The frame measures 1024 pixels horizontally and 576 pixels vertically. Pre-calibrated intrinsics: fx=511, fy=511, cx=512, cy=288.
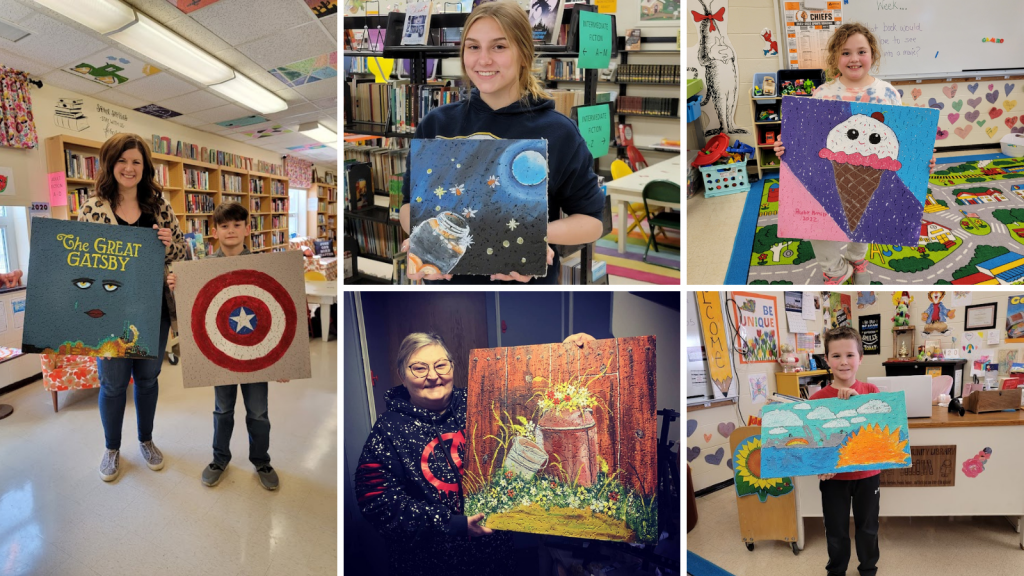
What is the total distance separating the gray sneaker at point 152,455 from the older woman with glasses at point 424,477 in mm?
1378

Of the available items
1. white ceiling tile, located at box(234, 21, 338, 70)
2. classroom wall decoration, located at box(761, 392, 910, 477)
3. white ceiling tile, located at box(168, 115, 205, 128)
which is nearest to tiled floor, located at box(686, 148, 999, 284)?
classroom wall decoration, located at box(761, 392, 910, 477)

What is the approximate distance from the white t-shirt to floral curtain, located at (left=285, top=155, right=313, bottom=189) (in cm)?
830

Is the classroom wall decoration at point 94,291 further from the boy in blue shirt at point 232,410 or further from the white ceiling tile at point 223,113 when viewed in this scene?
the white ceiling tile at point 223,113

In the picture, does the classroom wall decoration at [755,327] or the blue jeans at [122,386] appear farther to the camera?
the blue jeans at [122,386]

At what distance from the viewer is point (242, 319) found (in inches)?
73.7

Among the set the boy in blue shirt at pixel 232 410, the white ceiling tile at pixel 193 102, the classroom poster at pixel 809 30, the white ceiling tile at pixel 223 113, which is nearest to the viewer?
→ the boy in blue shirt at pixel 232 410

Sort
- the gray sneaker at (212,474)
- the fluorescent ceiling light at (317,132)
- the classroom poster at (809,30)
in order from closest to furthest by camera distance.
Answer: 1. the gray sneaker at (212,474)
2. the classroom poster at (809,30)
3. the fluorescent ceiling light at (317,132)

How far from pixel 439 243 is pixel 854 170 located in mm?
1309

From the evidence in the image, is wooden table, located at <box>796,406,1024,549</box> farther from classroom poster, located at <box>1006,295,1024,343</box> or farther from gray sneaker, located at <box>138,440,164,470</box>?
gray sneaker, located at <box>138,440,164,470</box>

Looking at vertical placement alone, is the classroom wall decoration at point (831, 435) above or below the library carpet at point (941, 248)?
below

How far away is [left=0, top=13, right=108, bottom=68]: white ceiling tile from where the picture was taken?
327cm

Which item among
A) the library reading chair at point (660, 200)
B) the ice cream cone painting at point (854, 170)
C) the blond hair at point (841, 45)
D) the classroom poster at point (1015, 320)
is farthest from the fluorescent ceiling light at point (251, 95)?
the classroom poster at point (1015, 320)

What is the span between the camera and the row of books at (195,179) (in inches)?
207

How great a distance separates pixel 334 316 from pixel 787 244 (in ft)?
15.0
